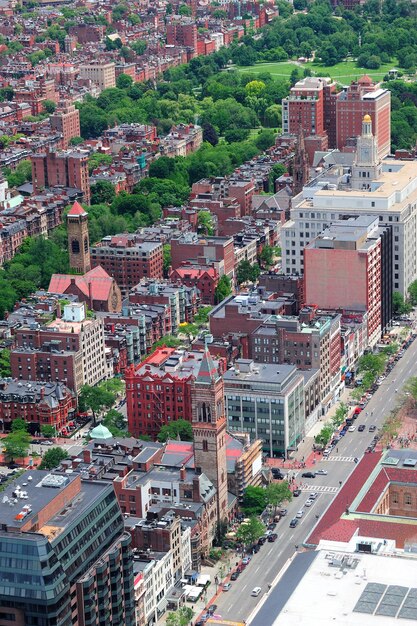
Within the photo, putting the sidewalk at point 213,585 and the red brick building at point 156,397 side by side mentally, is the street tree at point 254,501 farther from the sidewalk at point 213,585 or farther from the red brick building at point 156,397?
the red brick building at point 156,397

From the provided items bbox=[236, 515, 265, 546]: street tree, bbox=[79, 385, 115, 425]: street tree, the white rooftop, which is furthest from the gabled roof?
bbox=[79, 385, 115, 425]: street tree

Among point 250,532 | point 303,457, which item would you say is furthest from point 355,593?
point 303,457

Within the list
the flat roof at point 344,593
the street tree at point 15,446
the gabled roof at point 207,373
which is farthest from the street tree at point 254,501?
the flat roof at point 344,593

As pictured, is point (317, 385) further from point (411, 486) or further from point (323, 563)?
point (323, 563)

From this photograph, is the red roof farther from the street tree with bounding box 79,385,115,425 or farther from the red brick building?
the street tree with bounding box 79,385,115,425

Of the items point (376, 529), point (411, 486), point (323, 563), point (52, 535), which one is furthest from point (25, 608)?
point (411, 486)

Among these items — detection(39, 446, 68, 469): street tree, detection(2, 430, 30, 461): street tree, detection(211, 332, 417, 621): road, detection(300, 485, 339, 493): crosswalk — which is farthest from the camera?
→ detection(2, 430, 30, 461): street tree
